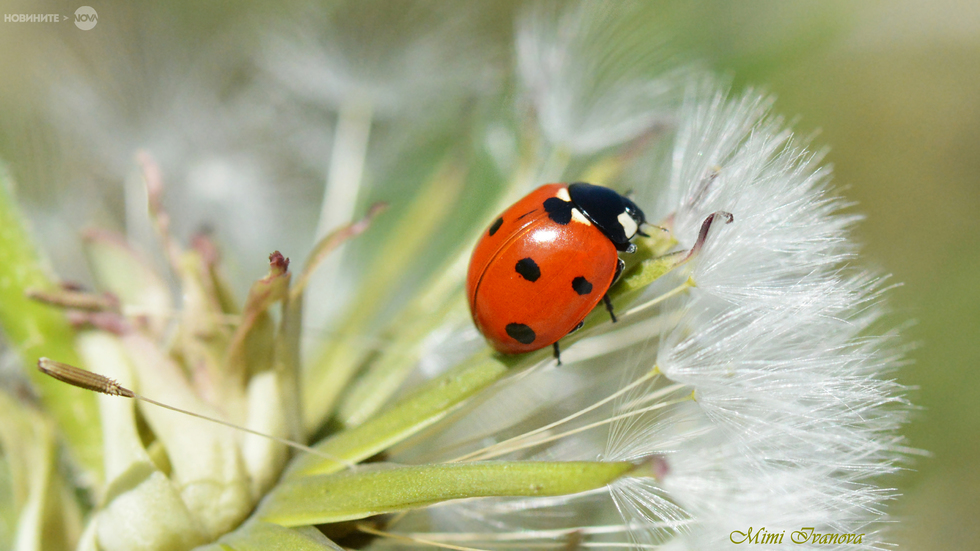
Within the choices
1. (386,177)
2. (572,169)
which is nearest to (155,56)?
(386,177)

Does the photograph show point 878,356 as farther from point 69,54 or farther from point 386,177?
point 69,54

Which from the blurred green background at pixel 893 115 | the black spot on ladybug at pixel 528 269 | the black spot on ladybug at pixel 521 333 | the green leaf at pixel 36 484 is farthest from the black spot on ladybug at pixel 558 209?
the blurred green background at pixel 893 115

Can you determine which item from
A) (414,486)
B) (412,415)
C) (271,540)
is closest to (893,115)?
(412,415)

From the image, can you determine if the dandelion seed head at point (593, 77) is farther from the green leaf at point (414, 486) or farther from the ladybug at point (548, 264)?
the green leaf at point (414, 486)

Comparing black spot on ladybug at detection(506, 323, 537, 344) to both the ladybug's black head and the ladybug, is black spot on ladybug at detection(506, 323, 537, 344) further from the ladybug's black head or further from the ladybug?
the ladybug's black head

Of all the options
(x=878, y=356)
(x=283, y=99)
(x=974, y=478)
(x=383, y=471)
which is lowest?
(x=383, y=471)

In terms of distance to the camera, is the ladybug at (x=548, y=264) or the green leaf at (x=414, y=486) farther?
the ladybug at (x=548, y=264)
